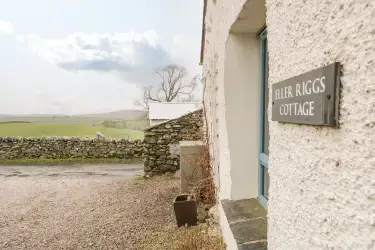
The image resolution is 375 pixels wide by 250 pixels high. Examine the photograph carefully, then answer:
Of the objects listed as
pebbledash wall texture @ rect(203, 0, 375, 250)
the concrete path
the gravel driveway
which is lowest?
the concrete path

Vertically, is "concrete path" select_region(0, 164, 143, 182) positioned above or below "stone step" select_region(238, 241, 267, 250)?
below

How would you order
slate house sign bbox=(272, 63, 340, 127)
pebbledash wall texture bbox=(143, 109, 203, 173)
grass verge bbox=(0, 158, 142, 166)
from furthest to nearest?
grass verge bbox=(0, 158, 142, 166), pebbledash wall texture bbox=(143, 109, 203, 173), slate house sign bbox=(272, 63, 340, 127)

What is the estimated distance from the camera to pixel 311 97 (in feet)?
3.22

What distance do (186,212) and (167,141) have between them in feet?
16.3

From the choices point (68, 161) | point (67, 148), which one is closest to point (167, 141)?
point (68, 161)

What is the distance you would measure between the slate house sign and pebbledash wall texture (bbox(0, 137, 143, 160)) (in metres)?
12.4

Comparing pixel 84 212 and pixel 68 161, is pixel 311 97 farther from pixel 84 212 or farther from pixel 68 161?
pixel 68 161

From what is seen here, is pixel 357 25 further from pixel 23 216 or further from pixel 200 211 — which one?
pixel 23 216

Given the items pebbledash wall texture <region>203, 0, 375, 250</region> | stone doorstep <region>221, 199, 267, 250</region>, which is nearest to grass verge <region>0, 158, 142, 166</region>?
stone doorstep <region>221, 199, 267, 250</region>

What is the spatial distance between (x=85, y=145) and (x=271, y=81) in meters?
13.2

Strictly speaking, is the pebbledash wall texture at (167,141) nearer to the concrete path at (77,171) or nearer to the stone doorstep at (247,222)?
the concrete path at (77,171)

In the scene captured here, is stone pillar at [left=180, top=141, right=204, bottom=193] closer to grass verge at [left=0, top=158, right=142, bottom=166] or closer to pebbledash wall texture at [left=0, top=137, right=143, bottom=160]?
grass verge at [left=0, top=158, right=142, bottom=166]

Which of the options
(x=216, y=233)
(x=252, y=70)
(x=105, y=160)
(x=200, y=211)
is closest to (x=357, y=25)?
(x=252, y=70)

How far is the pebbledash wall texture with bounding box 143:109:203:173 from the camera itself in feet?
30.1
